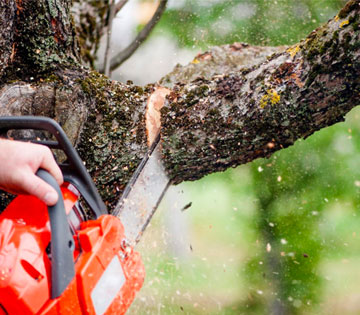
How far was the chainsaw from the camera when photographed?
113cm

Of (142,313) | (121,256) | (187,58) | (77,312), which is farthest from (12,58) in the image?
(187,58)

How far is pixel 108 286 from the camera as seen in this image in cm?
132

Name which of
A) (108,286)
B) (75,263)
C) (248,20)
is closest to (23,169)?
(75,263)

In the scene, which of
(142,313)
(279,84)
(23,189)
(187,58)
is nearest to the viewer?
(23,189)

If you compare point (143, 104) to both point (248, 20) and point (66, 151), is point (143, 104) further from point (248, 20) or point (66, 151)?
point (248, 20)

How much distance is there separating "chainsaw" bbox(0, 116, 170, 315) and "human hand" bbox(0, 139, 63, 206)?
39 millimetres

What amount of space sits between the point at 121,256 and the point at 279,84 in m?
0.82

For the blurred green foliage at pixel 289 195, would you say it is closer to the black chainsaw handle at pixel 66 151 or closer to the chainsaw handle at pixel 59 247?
the black chainsaw handle at pixel 66 151

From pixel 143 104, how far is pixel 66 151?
63 cm

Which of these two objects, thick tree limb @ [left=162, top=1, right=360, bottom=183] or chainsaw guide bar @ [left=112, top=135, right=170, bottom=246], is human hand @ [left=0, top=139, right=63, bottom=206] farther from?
thick tree limb @ [left=162, top=1, right=360, bottom=183]

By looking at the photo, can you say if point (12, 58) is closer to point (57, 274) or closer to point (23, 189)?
point (23, 189)

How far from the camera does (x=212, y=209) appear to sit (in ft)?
23.0

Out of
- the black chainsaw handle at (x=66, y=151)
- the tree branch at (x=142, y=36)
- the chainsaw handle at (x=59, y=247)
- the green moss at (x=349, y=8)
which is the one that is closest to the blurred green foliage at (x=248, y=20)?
the tree branch at (x=142, y=36)

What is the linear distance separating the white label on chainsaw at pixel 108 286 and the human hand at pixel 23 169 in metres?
0.30
